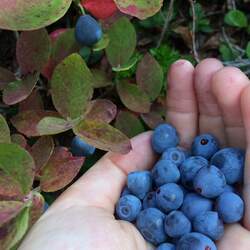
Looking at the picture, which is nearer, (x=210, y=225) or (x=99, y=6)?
(x=210, y=225)

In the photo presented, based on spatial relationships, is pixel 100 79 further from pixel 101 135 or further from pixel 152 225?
pixel 152 225

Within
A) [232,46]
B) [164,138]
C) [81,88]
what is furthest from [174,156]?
[232,46]

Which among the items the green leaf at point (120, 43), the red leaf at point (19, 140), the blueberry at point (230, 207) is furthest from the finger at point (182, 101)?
the red leaf at point (19, 140)

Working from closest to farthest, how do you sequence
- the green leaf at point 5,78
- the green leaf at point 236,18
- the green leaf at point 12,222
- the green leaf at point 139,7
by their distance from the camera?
the green leaf at point 12,222 < the green leaf at point 139,7 < the green leaf at point 5,78 < the green leaf at point 236,18

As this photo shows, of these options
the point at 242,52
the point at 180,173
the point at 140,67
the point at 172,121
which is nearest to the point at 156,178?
the point at 180,173

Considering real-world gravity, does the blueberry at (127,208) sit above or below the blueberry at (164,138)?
below

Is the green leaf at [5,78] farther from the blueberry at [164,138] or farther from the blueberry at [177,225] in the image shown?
the blueberry at [177,225]

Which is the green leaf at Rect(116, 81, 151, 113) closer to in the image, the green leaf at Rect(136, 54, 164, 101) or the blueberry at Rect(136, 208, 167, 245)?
the green leaf at Rect(136, 54, 164, 101)
